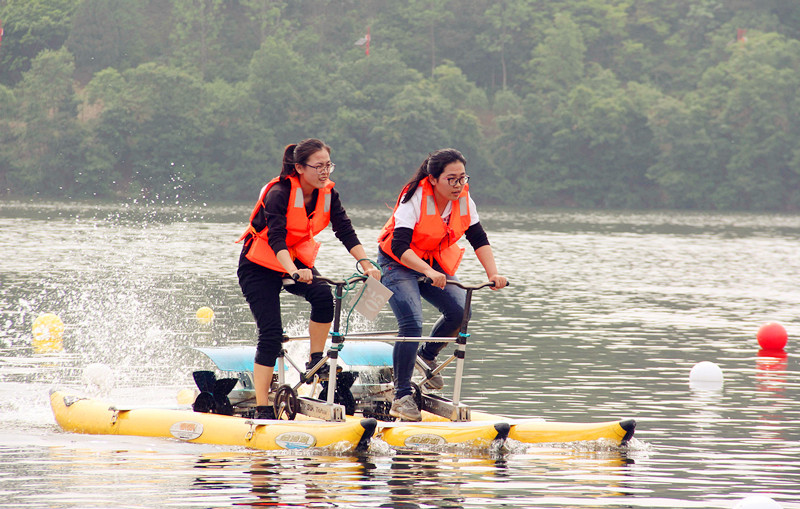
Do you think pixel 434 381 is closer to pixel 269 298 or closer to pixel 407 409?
pixel 407 409

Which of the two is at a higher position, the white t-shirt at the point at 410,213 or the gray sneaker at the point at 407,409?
the white t-shirt at the point at 410,213

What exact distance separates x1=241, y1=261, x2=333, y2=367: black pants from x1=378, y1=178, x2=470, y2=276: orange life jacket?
0.71 m

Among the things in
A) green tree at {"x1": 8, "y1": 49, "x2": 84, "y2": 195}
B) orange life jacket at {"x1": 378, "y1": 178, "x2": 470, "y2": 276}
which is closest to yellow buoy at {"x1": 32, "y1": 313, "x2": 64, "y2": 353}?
orange life jacket at {"x1": 378, "y1": 178, "x2": 470, "y2": 276}

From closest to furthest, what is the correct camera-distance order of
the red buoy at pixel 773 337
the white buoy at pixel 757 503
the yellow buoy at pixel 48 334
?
the white buoy at pixel 757 503 < the yellow buoy at pixel 48 334 < the red buoy at pixel 773 337

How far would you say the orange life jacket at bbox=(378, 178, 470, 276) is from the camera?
10.3 m

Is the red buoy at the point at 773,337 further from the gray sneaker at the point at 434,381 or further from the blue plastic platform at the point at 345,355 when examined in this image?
the gray sneaker at the point at 434,381

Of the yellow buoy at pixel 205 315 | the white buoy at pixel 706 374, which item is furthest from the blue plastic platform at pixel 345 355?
the yellow buoy at pixel 205 315

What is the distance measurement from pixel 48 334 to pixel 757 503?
11320 millimetres

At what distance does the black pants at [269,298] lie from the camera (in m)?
9.91

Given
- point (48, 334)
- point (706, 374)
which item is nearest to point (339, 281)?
point (706, 374)

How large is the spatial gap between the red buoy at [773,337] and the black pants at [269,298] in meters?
9.37

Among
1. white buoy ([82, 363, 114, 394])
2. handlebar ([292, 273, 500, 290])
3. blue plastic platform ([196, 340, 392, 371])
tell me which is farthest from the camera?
white buoy ([82, 363, 114, 394])

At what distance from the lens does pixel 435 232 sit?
10.3 metres

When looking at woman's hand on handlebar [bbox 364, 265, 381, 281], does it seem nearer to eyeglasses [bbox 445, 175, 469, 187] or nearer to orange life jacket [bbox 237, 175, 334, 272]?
orange life jacket [bbox 237, 175, 334, 272]
